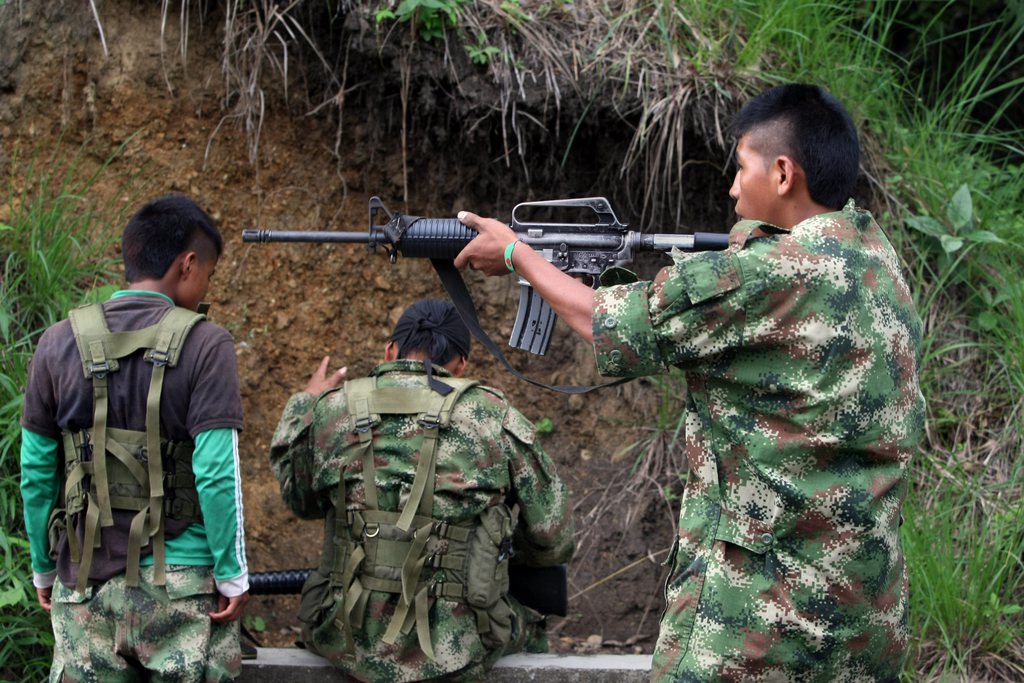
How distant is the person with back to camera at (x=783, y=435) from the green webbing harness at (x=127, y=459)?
51.7 inches

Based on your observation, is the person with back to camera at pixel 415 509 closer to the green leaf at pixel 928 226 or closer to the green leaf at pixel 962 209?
the green leaf at pixel 928 226

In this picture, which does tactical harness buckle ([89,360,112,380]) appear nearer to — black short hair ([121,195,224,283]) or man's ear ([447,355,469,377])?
black short hair ([121,195,224,283])

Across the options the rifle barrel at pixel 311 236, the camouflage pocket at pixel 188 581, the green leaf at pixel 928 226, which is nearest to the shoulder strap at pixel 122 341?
the rifle barrel at pixel 311 236

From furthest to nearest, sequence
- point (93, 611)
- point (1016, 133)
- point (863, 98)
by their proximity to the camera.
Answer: point (1016, 133)
point (863, 98)
point (93, 611)

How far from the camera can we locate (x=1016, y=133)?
6043 millimetres

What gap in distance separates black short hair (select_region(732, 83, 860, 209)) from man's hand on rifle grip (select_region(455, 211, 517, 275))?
28.5 inches

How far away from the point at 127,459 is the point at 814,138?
212 cm

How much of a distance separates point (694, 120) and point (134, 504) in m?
3.28

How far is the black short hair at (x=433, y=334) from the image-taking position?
13.0ft

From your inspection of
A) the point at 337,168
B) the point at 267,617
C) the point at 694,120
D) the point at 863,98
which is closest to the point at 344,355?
the point at 337,168

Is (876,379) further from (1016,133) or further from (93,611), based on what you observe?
(1016,133)

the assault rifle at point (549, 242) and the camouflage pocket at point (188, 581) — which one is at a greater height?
the assault rifle at point (549, 242)

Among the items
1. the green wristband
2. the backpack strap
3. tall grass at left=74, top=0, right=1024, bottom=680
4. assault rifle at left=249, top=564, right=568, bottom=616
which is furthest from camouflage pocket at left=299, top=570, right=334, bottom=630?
tall grass at left=74, top=0, right=1024, bottom=680

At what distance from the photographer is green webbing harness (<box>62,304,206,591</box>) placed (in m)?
3.17
